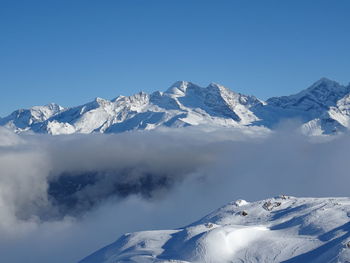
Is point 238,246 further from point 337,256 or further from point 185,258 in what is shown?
point 337,256

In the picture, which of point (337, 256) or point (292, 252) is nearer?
point (337, 256)

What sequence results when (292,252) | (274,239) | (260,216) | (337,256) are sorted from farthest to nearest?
(260,216) → (274,239) → (292,252) → (337,256)

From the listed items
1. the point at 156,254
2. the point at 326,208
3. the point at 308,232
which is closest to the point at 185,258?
the point at 156,254

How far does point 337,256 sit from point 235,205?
53.0m

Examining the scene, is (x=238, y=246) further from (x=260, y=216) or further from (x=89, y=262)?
(x=89, y=262)

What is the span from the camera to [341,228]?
92.4m

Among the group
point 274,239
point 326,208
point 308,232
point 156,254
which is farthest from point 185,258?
point 326,208

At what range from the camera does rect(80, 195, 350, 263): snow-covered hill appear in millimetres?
87938

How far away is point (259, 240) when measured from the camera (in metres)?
96.6

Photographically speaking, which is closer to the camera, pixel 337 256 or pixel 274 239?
pixel 337 256

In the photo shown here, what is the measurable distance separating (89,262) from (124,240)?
366 inches

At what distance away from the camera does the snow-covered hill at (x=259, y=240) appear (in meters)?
87.9

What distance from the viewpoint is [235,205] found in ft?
427

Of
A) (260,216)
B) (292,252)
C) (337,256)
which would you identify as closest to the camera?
(337,256)
